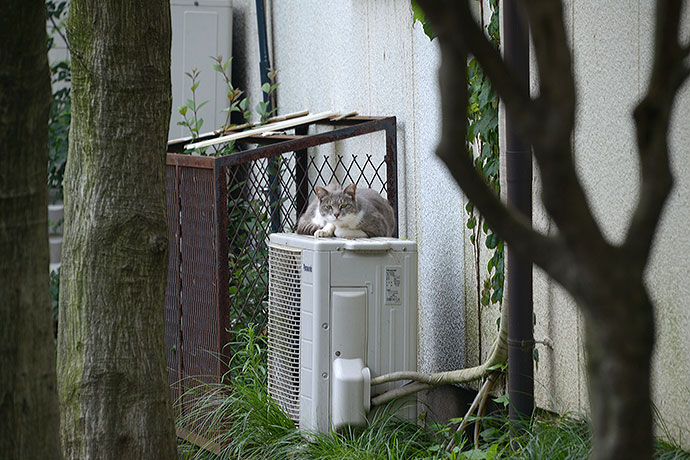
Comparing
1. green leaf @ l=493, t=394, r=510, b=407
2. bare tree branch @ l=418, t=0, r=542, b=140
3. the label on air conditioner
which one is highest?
bare tree branch @ l=418, t=0, r=542, b=140

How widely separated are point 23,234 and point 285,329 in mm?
2357

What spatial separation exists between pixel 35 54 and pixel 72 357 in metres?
1.39

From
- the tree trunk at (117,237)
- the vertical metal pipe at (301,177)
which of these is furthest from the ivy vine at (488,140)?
the vertical metal pipe at (301,177)

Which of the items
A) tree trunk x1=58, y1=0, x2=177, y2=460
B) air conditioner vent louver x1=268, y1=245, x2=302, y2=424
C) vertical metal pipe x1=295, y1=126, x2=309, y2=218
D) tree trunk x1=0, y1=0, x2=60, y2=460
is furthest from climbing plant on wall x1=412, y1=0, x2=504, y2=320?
tree trunk x1=0, y1=0, x2=60, y2=460

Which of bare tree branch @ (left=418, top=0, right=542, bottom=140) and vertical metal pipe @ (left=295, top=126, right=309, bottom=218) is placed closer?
bare tree branch @ (left=418, top=0, right=542, bottom=140)

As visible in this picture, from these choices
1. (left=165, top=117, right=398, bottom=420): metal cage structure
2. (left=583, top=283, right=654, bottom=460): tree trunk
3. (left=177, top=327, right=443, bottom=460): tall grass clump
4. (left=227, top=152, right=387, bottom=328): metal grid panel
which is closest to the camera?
(left=583, top=283, right=654, bottom=460): tree trunk

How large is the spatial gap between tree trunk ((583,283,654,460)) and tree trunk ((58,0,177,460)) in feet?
7.30

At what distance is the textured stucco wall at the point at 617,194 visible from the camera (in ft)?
10.2

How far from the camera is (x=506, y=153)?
352 cm

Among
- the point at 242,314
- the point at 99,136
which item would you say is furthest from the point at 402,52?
the point at 99,136

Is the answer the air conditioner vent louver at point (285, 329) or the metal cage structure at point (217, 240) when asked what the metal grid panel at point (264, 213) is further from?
the air conditioner vent louver at point (285, 329)

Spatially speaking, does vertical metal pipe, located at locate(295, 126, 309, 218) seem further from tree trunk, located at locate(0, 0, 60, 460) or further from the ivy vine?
tree trunk, located at locate(0, 0, 60, 460)

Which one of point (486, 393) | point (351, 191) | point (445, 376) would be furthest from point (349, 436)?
point (351, 191)

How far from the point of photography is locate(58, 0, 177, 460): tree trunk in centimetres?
302
